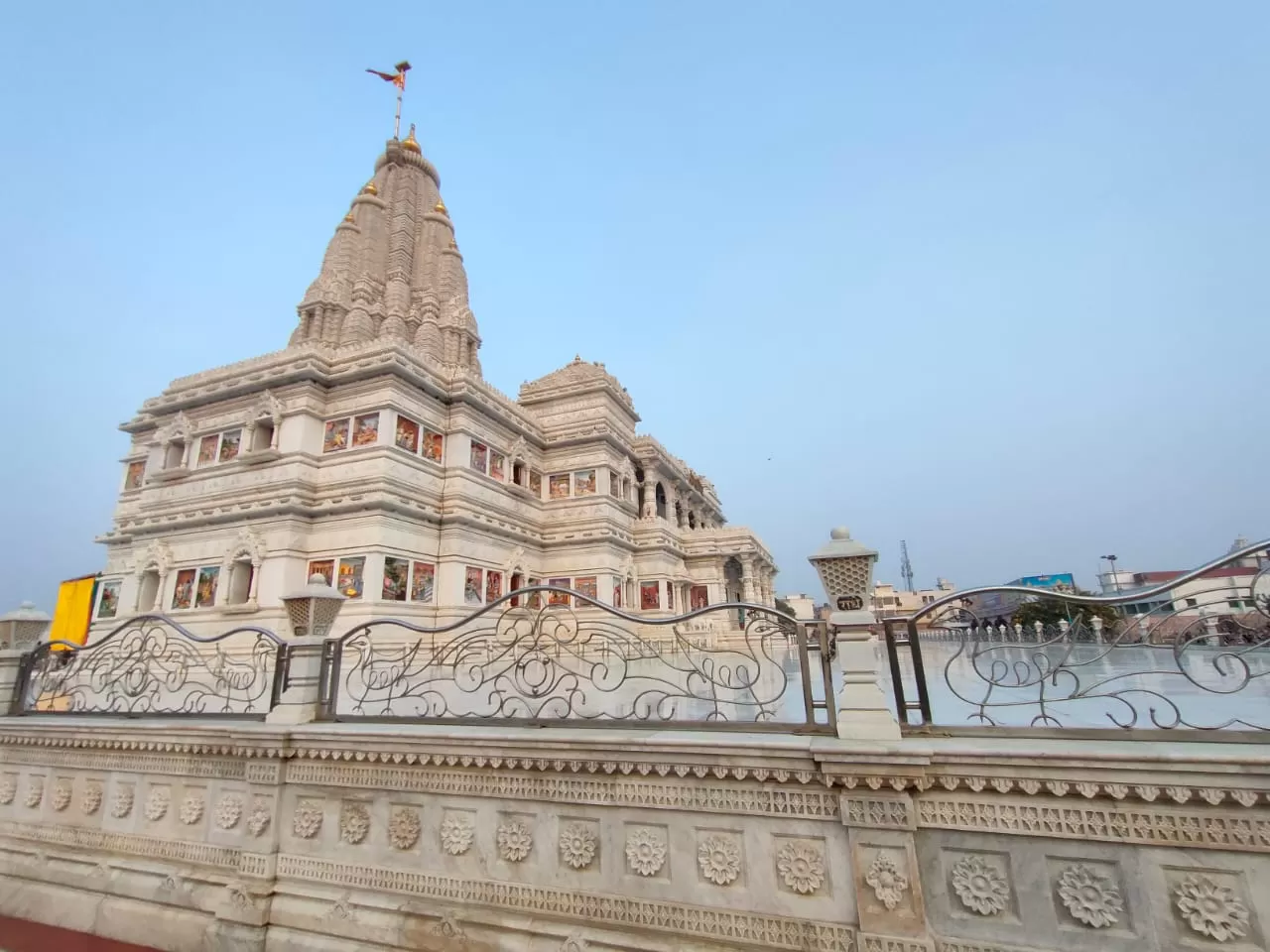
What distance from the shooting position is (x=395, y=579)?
57.1ft

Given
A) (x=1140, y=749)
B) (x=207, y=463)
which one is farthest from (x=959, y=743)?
(x=207, y=463)

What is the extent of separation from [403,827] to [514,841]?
958mm

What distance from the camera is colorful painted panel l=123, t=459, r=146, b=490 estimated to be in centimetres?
2236

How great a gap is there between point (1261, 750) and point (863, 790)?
2004mm

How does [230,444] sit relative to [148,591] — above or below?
above

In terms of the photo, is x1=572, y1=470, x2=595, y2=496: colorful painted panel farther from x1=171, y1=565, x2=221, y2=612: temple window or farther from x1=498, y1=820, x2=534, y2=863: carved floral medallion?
x1=498, y1=820, x2=534, y2=863: carved floral medallion

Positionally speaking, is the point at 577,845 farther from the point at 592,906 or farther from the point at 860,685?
the point at 860,685

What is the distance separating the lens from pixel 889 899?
11.4 feet

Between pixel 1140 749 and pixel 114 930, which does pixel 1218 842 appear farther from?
pixel 114 930

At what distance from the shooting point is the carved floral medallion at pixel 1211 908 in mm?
3008

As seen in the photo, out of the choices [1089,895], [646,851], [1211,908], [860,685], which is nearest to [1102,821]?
[1089,895]

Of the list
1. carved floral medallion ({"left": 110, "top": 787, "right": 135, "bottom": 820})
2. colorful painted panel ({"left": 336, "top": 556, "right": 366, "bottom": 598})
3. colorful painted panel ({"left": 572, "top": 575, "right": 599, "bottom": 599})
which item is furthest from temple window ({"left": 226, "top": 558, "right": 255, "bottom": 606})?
carved floral medallion ({"left": 110, "top": 787, "right": 135, "bottom": 820})

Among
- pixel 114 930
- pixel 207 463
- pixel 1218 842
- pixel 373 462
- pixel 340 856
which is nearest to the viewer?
pixel 1218 842

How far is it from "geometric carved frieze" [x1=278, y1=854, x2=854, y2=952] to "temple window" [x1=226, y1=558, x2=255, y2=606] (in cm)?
1571
